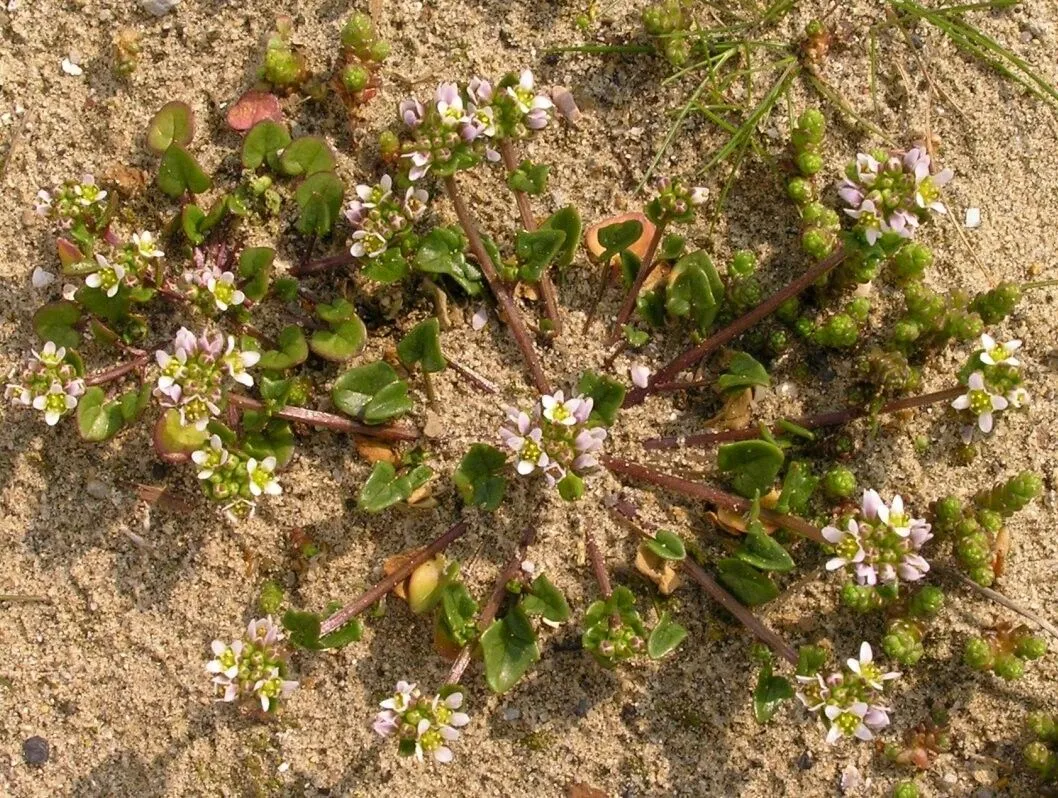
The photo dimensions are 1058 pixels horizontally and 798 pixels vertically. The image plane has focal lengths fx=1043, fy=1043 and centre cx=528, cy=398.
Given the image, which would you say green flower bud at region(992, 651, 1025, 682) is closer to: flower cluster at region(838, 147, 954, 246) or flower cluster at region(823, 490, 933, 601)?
flower cluster at region(823, 490, 933, 601)

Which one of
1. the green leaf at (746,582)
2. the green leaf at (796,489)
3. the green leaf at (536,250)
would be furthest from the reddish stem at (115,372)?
the green leaf at (796,489)

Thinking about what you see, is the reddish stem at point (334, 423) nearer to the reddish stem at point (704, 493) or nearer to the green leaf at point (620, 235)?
the reddish stem at point (704, 493)

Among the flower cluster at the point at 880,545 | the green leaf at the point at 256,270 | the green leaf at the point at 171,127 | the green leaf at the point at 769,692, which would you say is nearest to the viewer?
the flower cluster at the point at 880,545

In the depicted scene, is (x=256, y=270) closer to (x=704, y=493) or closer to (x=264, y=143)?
(x=264, y=143)

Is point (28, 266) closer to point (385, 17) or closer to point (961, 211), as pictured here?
point (385, 17)

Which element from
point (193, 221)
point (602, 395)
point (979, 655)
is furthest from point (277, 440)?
→ point (979, 655)

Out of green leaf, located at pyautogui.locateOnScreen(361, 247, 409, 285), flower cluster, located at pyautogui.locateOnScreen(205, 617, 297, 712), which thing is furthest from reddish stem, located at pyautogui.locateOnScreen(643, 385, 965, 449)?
flower cluster, located at pyautogui.locateOnScreen(205, 617, 297, 712)
